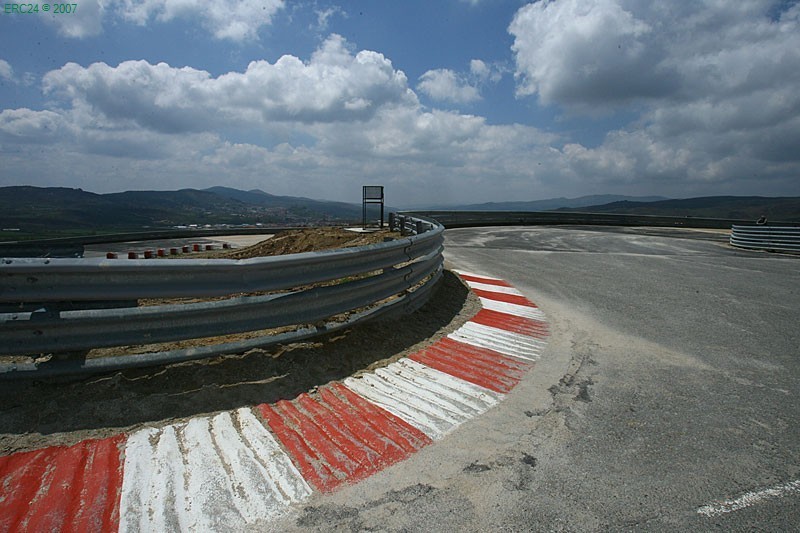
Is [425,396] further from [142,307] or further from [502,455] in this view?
[142,307]

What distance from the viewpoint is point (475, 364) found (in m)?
4.21

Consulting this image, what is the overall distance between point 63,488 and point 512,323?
16.0 feet

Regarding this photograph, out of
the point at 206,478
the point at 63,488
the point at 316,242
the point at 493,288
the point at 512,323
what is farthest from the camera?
the point at 316,242

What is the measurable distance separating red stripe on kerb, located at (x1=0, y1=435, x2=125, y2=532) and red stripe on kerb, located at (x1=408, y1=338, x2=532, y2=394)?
2642 mm

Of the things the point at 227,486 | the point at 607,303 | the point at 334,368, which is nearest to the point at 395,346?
the point at 334,368

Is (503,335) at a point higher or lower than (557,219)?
lower

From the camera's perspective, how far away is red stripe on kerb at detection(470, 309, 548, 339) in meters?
5.39

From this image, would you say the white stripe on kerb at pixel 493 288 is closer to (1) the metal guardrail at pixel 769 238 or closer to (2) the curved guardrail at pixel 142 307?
(2) the curved guardrail at pixel 142 307

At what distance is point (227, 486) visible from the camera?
228 centimetres

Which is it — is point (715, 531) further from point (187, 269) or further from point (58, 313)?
point (58, 313)

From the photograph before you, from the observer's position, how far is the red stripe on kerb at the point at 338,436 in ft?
8.13

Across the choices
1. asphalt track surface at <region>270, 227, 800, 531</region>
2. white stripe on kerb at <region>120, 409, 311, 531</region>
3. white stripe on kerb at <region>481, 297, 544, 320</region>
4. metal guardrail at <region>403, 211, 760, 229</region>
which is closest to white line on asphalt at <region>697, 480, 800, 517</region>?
asphalt track surface at <region>270, 227, 800, 531</region>

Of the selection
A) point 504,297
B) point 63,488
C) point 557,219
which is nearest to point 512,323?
point 504,297

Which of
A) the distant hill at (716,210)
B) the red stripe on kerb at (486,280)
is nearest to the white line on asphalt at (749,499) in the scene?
the red stripe on kerb at (486,280)
